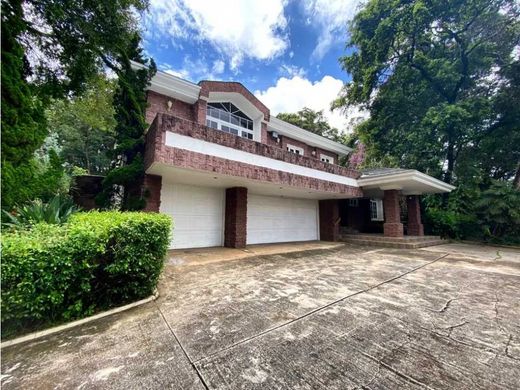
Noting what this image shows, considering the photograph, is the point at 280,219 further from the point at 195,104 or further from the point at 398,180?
the point at 195,104

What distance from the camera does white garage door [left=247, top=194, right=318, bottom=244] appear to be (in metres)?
10.7

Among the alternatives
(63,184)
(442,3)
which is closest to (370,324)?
(63,184)

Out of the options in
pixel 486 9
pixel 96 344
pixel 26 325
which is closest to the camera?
pixel 96 344

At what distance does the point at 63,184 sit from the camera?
278 inches

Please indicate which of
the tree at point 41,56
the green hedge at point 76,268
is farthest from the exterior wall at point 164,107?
the green hedge at point 76,268

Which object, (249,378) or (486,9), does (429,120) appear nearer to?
(486,9)

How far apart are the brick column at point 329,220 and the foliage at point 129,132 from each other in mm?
9777

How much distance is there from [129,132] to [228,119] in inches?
181

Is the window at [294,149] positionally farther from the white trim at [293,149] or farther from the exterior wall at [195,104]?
the exterior wall at [195,104]

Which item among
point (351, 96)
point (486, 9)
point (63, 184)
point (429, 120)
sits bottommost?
point (63, 184)

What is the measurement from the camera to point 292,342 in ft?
8.08

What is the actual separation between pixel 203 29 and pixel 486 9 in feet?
52.4

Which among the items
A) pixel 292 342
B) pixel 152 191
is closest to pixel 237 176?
pixel 152 191

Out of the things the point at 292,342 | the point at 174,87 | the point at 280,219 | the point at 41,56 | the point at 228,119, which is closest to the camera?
the point at 292,342
